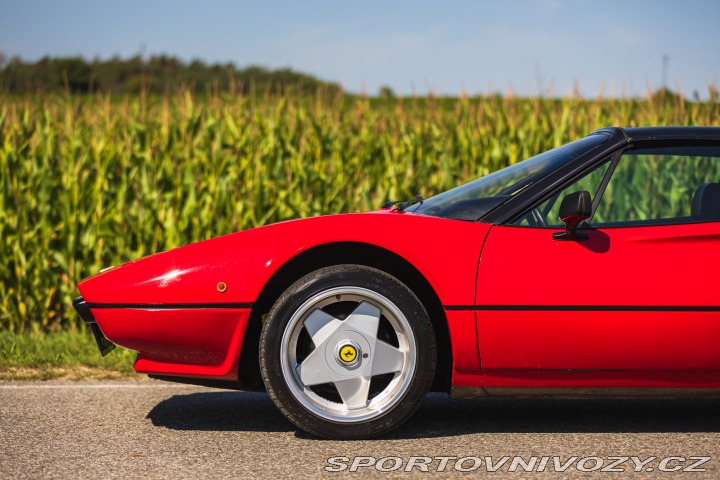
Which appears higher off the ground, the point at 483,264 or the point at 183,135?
the point at 183,135

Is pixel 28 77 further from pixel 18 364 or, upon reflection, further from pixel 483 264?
pixel 483 264

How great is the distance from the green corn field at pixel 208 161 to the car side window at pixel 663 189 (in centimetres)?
240

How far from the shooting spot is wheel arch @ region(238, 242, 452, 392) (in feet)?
13.3

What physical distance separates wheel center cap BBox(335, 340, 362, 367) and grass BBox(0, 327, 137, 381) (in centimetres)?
220

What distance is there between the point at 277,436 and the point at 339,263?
830 mm

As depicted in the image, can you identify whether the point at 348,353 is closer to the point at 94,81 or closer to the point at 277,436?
the point at 277,436

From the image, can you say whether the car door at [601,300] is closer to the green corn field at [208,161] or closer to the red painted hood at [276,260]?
the red painted hood at [276,260]

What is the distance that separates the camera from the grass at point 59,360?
18.5ft

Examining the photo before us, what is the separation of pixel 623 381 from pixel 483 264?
81cm

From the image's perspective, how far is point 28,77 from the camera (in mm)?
9156

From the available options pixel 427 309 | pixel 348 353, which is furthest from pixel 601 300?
pixel 348 353

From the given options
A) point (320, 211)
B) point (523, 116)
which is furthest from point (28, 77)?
point (523, 116)

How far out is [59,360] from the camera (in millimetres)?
5965

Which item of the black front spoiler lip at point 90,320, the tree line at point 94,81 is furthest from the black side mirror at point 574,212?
the tree line at point 94,81
